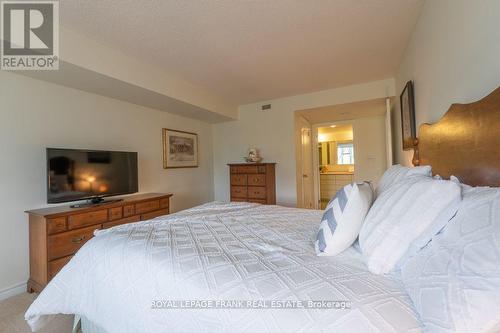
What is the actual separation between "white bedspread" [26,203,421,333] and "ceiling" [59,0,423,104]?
66.1 inches

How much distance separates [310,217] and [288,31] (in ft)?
5.56

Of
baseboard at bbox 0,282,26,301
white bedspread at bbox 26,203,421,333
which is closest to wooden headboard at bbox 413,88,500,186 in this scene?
white bedspread at bbox 26,203,421,333

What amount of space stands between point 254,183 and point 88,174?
2.36m

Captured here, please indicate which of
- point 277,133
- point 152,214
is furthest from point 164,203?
point 277,133

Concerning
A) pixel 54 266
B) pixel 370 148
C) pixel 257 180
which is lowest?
pixel 54 266

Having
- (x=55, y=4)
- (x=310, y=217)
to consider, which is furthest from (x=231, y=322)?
(x=55, y=4)

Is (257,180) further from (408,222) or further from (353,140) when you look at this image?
(408,222)

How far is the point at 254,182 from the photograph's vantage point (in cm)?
393

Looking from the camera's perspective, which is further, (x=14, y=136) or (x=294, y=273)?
(x=14, y=136)

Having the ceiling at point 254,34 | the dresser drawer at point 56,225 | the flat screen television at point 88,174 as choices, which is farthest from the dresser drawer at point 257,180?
the dresser drawer at point 56,225

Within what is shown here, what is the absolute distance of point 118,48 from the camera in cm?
230

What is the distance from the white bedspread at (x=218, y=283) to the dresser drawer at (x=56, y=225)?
0.95 m

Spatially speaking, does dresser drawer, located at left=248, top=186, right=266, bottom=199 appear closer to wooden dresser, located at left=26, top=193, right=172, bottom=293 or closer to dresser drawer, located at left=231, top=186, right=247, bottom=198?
dresser drawer, located at left=231, top=186, right=247, bottom=198

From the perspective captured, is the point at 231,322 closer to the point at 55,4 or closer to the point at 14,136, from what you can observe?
the point at 55,4
